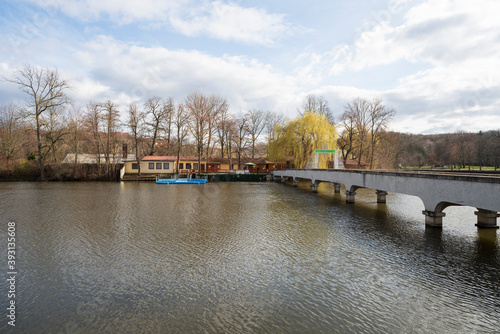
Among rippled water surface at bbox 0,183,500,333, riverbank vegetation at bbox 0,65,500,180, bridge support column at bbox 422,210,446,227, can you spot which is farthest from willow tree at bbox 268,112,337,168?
rippled water surface at bbox 0,183,500,333

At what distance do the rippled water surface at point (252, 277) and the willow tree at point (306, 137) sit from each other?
90.8 ft

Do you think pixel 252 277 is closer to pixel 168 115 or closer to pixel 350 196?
pixel 350 196

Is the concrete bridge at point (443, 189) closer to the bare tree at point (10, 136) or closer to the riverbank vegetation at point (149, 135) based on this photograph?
the riverbank vegetation at point (149, 135)

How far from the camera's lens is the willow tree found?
41.3 metres

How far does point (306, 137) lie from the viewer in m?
42.3

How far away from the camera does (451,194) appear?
11594 mm

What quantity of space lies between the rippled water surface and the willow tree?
2767cm

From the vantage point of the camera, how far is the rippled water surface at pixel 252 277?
5.50m

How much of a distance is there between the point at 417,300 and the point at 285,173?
3700 cm

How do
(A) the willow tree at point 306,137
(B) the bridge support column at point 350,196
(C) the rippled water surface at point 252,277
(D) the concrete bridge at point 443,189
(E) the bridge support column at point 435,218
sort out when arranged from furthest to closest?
(A) the willow tree at point 306,137 < (B) the bridge support column at point 350,196 < (E) the bridge support column at point 435,218 < (D) the concrete bridge at point 443,189 < (C) the rippled water surface at point 252,277

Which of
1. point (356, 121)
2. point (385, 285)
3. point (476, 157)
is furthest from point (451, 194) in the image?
point (476, 157)

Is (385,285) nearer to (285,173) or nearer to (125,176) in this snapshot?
(285,173)

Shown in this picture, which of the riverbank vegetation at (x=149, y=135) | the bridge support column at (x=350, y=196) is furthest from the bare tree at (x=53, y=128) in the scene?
the bridge support column at (x=350, y=196)

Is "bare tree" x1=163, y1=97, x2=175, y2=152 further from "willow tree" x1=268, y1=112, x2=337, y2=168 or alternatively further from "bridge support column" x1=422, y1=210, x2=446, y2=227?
"bridge support column" x1=422, y1=210, x2=446, y2=227
